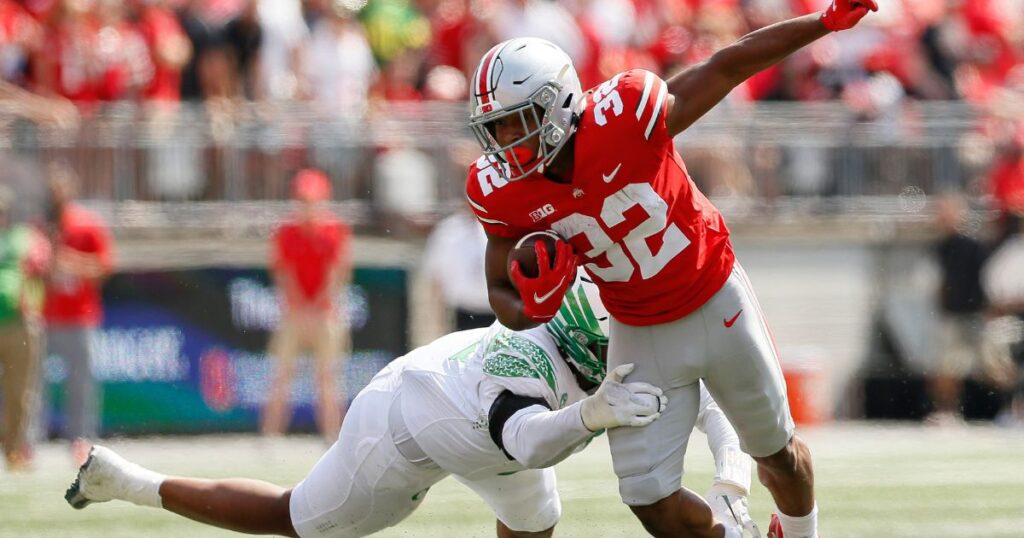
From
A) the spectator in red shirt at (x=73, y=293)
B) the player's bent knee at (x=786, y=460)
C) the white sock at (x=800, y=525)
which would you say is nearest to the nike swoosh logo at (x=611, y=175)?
the player's bent knee at (x=786, y=460)

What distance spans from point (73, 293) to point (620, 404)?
6.41 metres

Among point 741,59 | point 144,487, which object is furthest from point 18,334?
point 741,59

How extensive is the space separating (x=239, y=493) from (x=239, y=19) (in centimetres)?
674

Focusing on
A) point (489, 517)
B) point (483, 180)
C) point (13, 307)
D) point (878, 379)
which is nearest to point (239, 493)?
point (483, 180)

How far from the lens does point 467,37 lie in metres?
12.2

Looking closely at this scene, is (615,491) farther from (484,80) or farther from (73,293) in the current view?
(73,293)

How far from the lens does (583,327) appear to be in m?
5.22

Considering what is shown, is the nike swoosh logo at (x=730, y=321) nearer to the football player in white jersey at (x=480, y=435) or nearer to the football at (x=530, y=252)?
the football player in white jersey at (x=480, y=435)

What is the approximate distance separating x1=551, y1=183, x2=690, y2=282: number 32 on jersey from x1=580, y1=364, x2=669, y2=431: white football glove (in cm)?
31

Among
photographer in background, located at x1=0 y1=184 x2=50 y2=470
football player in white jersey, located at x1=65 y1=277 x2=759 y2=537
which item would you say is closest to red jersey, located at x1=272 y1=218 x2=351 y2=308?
photographer in background, located at x1=0 y1=184 x2=50 y2=470

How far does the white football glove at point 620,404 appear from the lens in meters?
4.75

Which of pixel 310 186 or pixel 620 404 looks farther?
pixel 310 186

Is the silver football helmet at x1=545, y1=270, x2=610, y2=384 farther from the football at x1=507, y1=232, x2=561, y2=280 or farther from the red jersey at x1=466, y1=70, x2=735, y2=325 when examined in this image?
the football at x1=507, y1=232, x2=561, y2=280

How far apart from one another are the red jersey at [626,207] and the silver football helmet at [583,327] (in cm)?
19
